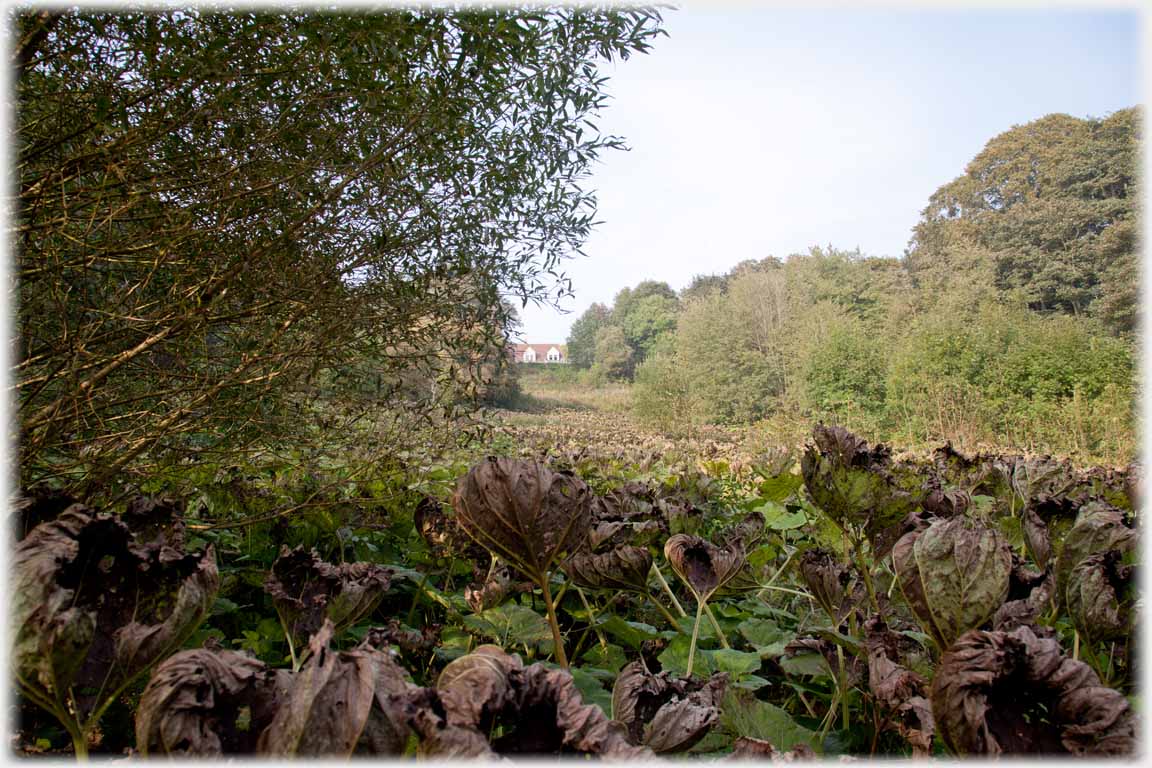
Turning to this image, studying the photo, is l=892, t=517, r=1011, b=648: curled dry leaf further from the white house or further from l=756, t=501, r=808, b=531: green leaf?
the white house

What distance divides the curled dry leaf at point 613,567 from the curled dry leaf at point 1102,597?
0.52 metres

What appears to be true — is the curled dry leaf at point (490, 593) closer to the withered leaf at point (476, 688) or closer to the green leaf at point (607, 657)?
the green leaf at point (607, 657)

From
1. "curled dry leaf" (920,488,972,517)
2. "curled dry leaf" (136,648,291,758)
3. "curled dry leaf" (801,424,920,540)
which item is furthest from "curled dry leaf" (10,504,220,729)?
"curled dry leaf" (920,488,972,517)

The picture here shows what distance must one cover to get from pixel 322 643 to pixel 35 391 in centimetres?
132

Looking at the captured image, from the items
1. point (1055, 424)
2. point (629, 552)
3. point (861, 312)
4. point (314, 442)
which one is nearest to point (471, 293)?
point (314, 442)

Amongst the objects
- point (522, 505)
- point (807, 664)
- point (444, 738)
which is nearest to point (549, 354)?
point (807, 664)

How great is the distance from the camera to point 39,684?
52cm

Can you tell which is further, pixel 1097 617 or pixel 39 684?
pixel 1097 617

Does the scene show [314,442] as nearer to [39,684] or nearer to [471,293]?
[471,293]

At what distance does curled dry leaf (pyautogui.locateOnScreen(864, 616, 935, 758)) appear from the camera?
589 mm

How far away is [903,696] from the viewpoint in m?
0.66

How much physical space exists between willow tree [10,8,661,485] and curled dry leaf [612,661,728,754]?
115 centimetres

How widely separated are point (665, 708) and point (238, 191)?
1552mm

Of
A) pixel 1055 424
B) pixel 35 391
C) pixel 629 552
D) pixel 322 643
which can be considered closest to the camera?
pixel 322 643
